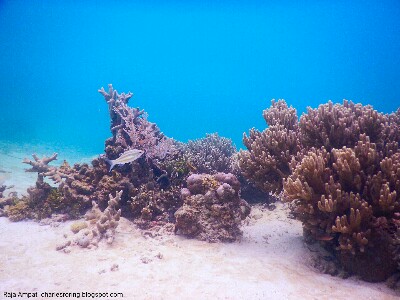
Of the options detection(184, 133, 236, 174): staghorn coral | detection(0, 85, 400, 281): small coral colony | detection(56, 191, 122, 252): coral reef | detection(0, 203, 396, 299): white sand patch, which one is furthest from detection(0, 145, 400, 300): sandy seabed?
detection(184, 133, 236, 174): staghorn coral

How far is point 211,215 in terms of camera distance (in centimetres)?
589

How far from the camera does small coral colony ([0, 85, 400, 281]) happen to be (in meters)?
4.41

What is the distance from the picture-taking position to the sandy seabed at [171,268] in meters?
4.04

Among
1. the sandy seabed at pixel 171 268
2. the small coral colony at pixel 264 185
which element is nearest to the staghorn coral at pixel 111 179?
the small coral colony at pixel 264 185

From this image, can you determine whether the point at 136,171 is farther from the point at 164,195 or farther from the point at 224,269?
the point at 224,269

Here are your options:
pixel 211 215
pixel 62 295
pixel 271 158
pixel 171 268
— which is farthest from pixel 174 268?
pixel 271 158

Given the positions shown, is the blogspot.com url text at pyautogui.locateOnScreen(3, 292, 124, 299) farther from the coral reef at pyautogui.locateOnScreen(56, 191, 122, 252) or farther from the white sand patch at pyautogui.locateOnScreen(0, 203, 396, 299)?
the coral reef at pyautogui.locateOnScreen(56, 191, 122, 252)

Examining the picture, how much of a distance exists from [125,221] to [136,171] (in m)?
1.39

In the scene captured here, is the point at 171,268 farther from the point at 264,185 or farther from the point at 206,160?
the point at 206,160

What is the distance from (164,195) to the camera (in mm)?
6766

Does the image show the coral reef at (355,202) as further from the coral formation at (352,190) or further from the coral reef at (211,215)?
the coral reef at (211,215)

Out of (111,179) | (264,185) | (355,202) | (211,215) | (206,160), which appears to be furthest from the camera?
(206,160)

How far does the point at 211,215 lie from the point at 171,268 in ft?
5.18

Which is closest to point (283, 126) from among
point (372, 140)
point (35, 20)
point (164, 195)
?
point (372, 140)
